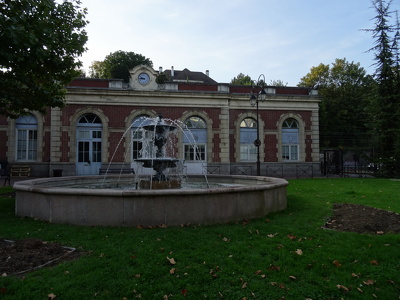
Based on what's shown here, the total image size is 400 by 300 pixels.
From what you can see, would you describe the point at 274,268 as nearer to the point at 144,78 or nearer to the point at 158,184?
the point at 158,184

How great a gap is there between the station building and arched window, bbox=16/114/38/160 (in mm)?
59

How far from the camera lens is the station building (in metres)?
20.0

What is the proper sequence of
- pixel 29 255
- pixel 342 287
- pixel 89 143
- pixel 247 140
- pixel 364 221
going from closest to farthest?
pixel 342 287, pixel 29 255, pixel 364 221, pixel 89 143, pixel 247 140

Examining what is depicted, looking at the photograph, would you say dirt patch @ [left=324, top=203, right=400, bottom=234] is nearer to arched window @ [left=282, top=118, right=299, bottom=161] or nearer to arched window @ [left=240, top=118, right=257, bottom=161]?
arched window @ [left=240, top=118, right=257, bottom=161]

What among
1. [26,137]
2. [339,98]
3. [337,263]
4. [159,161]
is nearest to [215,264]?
[337,263]

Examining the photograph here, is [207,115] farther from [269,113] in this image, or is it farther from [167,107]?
[269,113]

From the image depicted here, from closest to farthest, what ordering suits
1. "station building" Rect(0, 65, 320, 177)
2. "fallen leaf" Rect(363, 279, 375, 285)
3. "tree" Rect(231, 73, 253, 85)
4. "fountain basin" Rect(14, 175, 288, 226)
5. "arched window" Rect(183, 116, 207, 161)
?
"fallen leaf" Rect(363, 279, 375, 285), "fountain basin" Rect(14, 175, 288, 226), "station building" Rect(0, 65, 320, 177), "arched window" Rect(183, 116, 207, 161), "tree" Rect(231, 73, 253, 85)

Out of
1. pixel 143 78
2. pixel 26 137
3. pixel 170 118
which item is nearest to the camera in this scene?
pixel 26 137

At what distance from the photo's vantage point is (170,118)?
21703 millimetres

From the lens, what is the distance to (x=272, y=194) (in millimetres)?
6895

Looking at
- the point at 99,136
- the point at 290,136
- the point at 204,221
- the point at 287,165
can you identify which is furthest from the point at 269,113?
the point at 204,221

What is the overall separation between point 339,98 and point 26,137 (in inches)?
1572

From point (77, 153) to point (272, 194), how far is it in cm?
1694

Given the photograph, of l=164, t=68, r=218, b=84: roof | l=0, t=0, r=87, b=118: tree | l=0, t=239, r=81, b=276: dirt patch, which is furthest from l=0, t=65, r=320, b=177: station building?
l=164, t=68, r=218, b=84: roof
